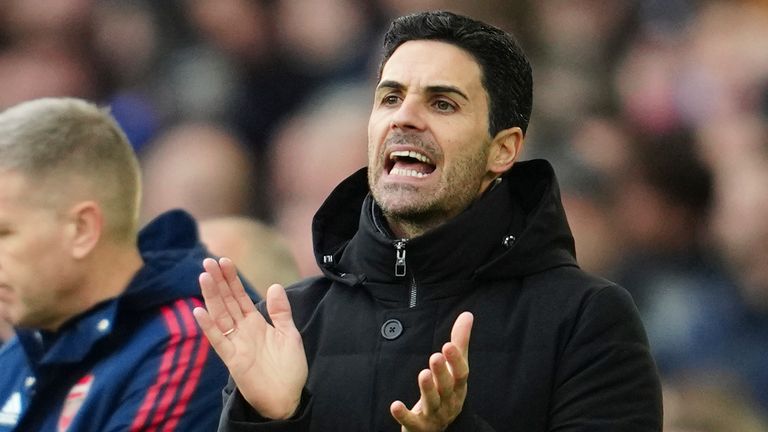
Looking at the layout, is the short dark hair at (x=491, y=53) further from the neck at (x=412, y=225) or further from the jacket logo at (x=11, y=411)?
the jacket logo at (x=11, y=411)

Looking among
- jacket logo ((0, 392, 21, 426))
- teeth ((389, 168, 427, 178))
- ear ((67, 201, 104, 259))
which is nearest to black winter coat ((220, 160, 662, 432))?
teeth ((389, 168, 427, 178))

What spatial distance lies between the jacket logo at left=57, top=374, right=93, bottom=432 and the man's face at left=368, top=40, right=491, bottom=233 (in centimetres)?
90

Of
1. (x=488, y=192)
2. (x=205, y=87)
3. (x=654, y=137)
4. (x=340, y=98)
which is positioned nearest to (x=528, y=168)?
(x=488, y=192)

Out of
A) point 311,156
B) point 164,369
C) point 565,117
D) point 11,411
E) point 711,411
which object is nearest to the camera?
point 164,369

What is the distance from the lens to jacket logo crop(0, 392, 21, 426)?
3500 millimetres

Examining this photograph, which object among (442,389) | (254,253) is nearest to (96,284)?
(254,253)

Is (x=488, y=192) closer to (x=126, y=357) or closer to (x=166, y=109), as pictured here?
(x=126, y=357)

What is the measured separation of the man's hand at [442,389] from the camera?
8.06 feet

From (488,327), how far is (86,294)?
1163 millimetres

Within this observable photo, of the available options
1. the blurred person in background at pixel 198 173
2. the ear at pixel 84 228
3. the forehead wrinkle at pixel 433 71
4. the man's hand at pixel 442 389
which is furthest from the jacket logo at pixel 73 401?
the blurred person in background at pixel 198 173

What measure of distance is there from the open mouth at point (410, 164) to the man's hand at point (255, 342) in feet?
1.11

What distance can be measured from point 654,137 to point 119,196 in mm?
2577

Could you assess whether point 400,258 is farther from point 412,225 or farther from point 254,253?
point 254,253

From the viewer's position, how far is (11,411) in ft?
11.6
